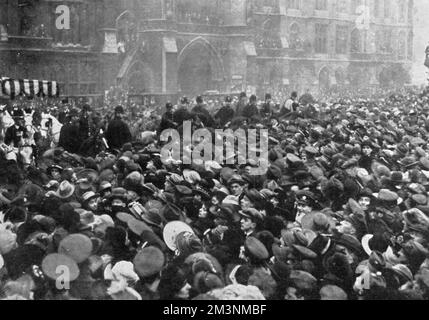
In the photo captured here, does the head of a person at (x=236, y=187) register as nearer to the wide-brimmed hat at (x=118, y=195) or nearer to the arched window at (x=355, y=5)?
the wide-brimmed hat at (x=118, y=195)

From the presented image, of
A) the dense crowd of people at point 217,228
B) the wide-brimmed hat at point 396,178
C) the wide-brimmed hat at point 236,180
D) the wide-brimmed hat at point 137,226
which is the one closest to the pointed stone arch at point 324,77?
the dense crowd of people at point 217,228

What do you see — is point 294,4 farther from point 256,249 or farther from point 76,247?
point 76,247

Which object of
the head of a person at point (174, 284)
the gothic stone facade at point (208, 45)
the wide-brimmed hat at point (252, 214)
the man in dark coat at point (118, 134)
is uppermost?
the gothic stone facade at point (208, 45)

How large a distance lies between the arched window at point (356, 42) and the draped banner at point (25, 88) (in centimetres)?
4294

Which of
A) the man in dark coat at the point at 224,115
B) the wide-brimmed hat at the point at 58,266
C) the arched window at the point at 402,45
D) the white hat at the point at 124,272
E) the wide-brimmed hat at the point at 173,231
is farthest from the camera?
the arched window at the point at 402,45

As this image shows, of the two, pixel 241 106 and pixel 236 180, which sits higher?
pixel 241 106

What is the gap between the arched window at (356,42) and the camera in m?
60.9

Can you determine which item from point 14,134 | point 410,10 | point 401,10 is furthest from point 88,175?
point 410,10

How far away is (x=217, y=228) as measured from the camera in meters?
8.71

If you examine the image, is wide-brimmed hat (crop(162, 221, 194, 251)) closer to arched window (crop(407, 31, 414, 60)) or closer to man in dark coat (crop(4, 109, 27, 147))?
man in dark coat (crop(4, 109, 27, 147))

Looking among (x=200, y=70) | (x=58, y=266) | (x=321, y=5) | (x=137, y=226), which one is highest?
(x=321, y=5)

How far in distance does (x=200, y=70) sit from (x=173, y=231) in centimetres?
3840

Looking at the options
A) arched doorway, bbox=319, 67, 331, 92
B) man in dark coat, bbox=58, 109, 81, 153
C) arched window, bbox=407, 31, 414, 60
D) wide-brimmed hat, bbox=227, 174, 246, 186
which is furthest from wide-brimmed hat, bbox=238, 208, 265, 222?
arched window, bbox=407, 31, 414, 60

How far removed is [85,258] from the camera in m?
7.38
